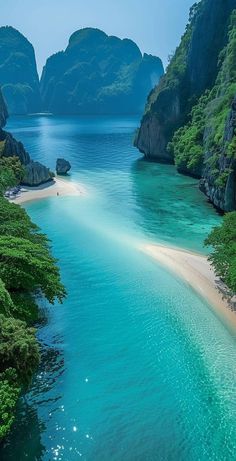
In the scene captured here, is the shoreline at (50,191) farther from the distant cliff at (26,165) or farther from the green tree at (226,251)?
the green tree at (226,251)

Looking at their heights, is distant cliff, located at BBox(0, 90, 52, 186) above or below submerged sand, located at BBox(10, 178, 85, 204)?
above

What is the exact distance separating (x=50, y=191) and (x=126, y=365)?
52.6 metres

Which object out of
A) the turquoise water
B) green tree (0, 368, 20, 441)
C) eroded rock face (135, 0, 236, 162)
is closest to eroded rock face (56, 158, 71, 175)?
eroded rock face (135, 0, 236, 162)

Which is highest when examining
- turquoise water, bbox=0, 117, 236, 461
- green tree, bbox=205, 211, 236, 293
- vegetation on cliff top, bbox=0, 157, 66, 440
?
vegetation on cliff top, bbox=0, 157, 66, 440

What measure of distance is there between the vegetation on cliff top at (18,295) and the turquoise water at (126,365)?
2602 millimetres

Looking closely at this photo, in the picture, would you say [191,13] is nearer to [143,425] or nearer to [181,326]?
[181,326]

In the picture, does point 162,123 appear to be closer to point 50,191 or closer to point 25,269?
point 50,191

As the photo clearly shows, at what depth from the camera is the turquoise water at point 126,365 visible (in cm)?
A: 2211

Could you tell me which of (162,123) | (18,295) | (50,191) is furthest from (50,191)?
(18,295)

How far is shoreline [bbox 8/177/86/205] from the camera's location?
2835 inches

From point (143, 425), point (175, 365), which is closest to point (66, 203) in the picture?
point (175, 365)

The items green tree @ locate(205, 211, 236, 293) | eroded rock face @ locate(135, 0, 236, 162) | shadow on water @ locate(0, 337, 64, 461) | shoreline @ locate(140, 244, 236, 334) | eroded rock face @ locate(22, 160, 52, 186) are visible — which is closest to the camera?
shadow on water @ locate(0, 337, 64, 461)

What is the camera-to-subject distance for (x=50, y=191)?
252ft

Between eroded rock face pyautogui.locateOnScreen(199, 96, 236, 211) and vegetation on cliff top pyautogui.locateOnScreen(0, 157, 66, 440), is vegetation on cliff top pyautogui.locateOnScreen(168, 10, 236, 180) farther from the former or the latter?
vegetation on cliff top pyautogui.locateOnScreen(0, 157, 66, 440)
